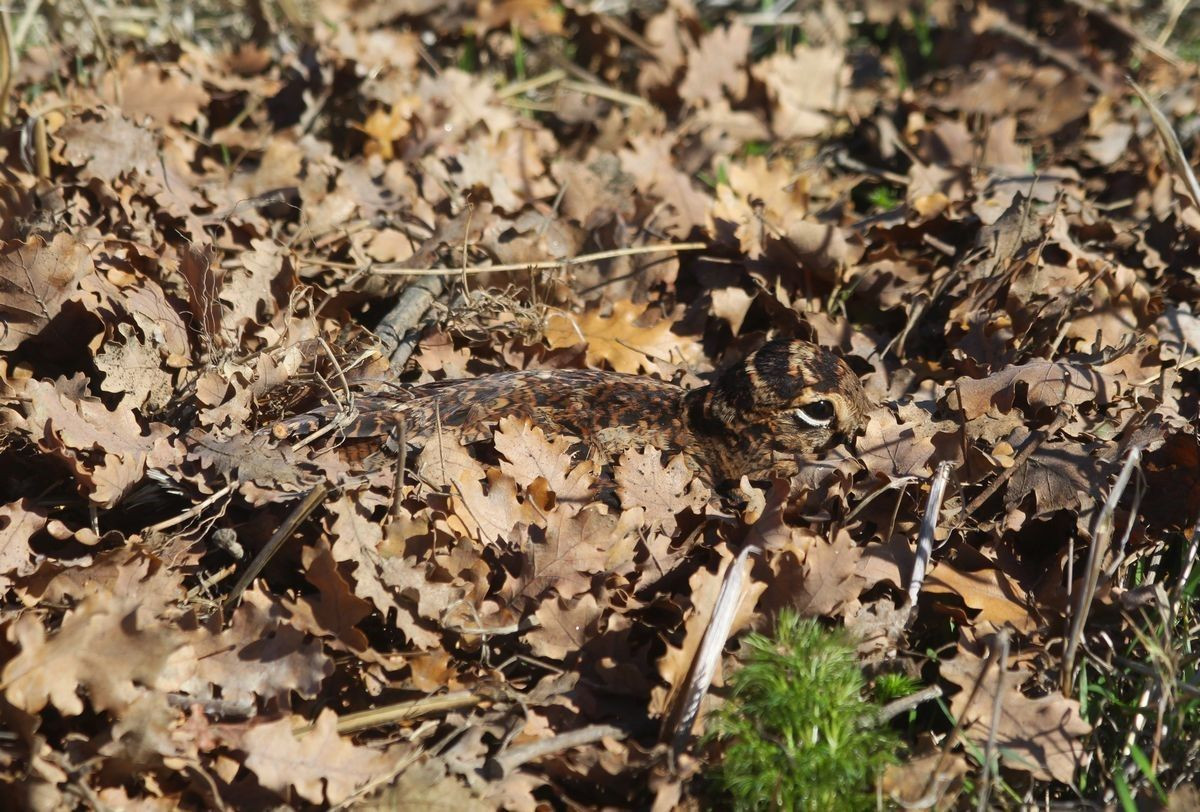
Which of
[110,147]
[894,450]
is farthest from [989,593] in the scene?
[110,147]

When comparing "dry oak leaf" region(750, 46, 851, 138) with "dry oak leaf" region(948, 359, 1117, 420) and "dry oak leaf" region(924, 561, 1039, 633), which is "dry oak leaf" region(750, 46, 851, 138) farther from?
"dry oak leaf" region(924, 561, 1039, 633)

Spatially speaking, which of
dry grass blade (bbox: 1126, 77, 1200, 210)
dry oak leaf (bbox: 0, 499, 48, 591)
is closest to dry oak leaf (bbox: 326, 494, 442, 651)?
dry oak leaf (bbox: 0, 499, 48, 591)

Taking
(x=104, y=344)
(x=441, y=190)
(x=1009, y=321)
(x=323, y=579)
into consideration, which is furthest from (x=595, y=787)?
(x=441, y=190)

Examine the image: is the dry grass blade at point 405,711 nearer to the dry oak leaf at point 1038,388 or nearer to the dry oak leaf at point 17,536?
the dry oak leaf at point 17,536

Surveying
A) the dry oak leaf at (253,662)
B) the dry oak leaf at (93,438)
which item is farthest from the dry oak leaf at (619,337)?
the dry oak leaf at (253,662)

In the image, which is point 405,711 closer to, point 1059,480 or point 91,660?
point 91,660

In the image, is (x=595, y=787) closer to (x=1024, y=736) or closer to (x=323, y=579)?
(x=323, y=579)
